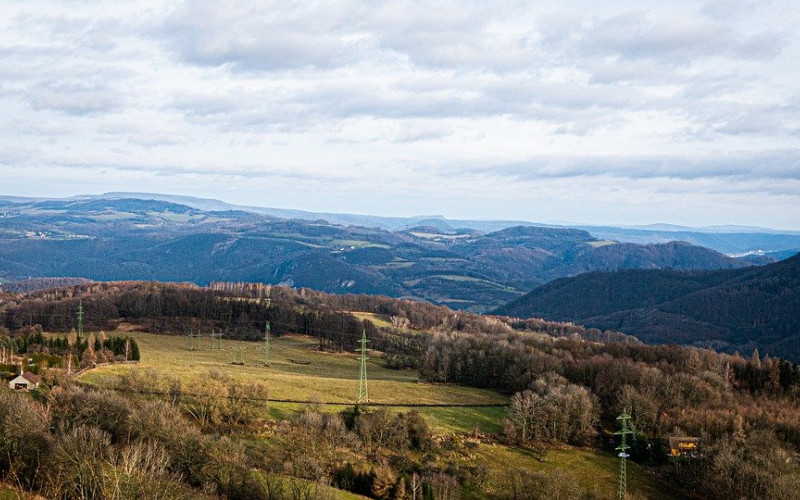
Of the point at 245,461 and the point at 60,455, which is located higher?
the point at 60,455

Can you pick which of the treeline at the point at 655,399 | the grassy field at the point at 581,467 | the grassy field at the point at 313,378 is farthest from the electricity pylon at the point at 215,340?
the grassy field at the point at 581,467

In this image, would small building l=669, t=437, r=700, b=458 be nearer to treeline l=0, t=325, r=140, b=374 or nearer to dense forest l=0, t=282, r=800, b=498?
dense forest l=0, t=282, r=800, b=498

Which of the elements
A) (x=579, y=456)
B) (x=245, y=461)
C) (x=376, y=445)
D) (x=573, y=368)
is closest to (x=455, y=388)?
(x=573, y=368)

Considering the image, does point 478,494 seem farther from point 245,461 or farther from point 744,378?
point 744,378

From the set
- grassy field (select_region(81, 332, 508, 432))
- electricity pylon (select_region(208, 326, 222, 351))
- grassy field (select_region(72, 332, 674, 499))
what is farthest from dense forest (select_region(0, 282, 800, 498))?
electricity pylon (select_region(208, 326, 222, 351))

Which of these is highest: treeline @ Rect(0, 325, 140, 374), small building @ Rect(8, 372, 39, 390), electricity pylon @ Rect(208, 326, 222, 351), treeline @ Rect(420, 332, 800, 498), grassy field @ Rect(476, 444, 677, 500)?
small building @ Rect(8, 372, 39, 390)

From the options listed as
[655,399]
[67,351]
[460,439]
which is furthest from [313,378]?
[655,399]

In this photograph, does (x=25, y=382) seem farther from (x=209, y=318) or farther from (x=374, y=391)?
(x=209, y=318)
